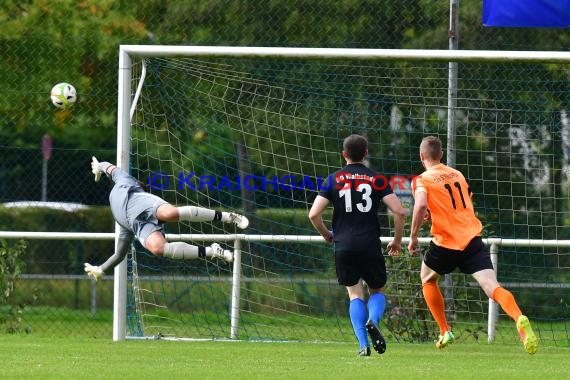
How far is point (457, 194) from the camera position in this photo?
9.80 m

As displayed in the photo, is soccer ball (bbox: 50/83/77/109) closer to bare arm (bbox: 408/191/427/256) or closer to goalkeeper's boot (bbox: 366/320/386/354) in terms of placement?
bare arm (bbox: 408/191/427/256)

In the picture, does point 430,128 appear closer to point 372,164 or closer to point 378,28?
point 372,164

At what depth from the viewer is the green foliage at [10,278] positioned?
13.4 metres

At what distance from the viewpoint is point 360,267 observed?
9.50 metres

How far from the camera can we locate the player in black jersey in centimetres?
939

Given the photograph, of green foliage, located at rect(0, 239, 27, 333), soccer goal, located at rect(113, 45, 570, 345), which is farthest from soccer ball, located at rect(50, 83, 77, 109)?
green foliage, located at rect(0, 239, 27, 333)

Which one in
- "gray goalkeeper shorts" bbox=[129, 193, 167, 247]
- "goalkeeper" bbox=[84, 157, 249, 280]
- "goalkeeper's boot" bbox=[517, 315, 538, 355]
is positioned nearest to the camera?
"goalkeeper's boot" bbox=[517, 315, 538, 355]

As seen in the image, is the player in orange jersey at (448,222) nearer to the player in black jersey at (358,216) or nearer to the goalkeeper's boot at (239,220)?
the player in black jersey at (358,216)

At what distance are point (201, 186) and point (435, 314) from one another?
4.91 m

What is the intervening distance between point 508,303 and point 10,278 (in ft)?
20.3

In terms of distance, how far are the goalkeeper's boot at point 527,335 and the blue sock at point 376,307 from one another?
1.06m

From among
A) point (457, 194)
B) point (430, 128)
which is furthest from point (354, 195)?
point (430, 128)

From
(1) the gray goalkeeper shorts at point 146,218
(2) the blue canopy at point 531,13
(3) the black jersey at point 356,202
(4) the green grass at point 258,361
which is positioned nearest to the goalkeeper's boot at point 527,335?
(4) the green grass at point 258,361

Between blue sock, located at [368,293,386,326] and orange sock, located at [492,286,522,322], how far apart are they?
2.91 ft
